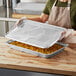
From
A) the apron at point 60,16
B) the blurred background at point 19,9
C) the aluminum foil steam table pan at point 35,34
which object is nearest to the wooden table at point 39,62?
the aluminum foil steam table pan at point 35,34

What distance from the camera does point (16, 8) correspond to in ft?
8.11

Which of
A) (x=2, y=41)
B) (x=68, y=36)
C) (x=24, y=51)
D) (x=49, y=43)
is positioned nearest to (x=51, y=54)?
(x=49, y=43)

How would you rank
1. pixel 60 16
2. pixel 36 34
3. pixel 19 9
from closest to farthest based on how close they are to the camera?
pixel 36 34
pixel 60 16
pixel 19 9

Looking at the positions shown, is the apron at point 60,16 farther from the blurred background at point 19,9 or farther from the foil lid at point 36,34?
the foil lid at point 36,34

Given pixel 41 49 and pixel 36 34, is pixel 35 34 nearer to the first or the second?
pixel 36 34

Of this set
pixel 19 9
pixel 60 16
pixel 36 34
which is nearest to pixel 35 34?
pixel 36 34

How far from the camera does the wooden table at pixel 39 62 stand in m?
1.04

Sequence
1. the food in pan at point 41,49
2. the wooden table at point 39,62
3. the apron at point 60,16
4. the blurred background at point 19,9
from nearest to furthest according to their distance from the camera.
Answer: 1. the wooden table at point 39,62
2. the food in pan at point 41,49
3. the apron at point 60,16
4. the blurred background at point 19,9

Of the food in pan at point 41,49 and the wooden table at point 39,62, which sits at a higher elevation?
the food in pan at point 41,49

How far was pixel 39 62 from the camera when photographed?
1103mm

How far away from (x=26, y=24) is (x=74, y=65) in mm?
484

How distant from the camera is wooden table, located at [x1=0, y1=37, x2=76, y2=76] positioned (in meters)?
1.04

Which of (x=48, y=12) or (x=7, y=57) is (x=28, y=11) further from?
(x=7, y=57)

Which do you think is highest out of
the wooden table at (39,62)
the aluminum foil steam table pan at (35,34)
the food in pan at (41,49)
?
the aluminum foil steam table pan at (35,34)
